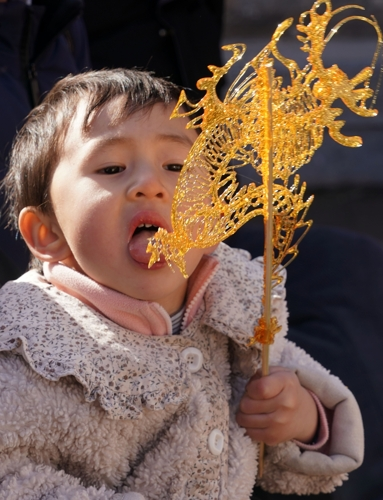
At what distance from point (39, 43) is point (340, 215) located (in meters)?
2.56

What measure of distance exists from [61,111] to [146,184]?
226 mm

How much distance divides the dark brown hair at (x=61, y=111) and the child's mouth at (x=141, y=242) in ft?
0.54

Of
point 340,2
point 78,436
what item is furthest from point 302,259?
point 340,2

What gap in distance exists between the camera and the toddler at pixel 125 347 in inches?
44.3

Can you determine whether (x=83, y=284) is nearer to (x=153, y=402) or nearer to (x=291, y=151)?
(x=153, y=402)

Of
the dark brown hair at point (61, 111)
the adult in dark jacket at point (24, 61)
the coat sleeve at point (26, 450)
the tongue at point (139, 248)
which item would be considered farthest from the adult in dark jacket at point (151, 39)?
the coat sleeve at point (26, 450)

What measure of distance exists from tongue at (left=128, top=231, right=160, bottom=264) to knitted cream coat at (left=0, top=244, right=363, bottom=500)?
121 mm

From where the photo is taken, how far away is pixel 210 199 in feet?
4.04

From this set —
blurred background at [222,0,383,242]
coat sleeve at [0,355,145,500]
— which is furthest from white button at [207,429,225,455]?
blurred background at [222,0,383,242]

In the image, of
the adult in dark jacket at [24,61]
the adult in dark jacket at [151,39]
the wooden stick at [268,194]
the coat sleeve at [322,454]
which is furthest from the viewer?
the adult in dark jacket at [151,39]

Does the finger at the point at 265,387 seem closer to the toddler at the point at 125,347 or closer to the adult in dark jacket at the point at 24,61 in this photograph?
the toddler at the point at 125,347

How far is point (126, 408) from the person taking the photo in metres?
1.15

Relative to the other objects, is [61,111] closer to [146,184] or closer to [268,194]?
[146,184]

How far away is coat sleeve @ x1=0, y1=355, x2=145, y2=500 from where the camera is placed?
1.08m
